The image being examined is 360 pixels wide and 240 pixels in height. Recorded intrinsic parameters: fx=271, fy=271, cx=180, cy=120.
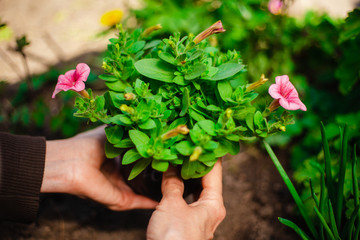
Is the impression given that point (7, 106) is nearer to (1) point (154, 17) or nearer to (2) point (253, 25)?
(1) point (154, 17)

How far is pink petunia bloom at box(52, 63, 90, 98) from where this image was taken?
2.52ft

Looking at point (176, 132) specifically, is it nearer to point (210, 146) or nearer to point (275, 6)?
point (210, 146)

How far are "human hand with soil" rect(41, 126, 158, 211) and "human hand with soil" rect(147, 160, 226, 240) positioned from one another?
343 millimetres

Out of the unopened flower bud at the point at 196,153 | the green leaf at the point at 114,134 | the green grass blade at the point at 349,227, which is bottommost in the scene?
the green grass blade at the point at 349,227

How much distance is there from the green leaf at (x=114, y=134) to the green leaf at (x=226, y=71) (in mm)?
308

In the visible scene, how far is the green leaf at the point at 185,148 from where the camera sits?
2.39 feet

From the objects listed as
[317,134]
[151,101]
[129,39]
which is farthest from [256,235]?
[129,39]

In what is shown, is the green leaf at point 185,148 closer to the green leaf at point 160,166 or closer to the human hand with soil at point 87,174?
the green leaf at point 160,166

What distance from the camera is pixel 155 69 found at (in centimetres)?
83

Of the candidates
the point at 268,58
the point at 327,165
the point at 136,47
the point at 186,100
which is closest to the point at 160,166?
the point at 186,100

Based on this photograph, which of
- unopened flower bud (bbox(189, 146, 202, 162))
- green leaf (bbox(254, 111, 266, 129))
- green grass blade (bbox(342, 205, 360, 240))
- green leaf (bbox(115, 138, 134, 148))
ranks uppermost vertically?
green leaf (bbox(254, 111, 266, 129))

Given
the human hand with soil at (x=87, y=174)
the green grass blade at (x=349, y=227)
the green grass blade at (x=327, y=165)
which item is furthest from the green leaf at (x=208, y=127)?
the human hand with soil at (x=87, y=174)

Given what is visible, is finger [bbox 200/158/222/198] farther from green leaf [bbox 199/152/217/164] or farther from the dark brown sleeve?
the dark brown sleeve

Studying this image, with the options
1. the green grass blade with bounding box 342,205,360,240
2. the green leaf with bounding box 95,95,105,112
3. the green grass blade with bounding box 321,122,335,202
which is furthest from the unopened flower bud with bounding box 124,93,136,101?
the green grass blade with bounding box 342,205,360,240
